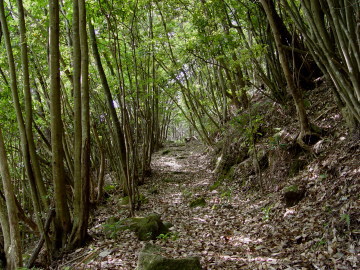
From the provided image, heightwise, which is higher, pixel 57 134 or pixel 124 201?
pixel 57 134

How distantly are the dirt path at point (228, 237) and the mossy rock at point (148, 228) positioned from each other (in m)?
0.14

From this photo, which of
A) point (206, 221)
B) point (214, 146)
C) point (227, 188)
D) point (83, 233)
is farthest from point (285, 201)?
point (214, 146)

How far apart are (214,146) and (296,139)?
6534mm

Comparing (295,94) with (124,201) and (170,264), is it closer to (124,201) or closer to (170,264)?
(170,264)

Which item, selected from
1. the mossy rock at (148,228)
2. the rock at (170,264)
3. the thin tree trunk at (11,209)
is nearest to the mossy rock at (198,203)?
the mossy rock at (148,228)

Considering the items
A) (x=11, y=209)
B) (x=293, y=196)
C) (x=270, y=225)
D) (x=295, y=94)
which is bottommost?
(x=270, y=225)

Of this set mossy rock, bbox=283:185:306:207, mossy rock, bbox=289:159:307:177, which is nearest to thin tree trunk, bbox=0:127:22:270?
mossy rock, bbox=283:185:306:207

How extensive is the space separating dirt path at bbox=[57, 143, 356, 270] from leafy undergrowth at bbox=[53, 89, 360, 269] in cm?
1

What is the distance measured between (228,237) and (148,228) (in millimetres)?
1505

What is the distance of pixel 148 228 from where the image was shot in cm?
561

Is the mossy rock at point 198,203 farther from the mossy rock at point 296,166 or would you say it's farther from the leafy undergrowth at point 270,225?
the mossy rock at point 296,166

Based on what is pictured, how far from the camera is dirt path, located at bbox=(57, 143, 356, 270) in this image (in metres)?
3.97

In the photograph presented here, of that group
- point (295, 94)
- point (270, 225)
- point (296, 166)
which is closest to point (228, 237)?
point (270, 225)

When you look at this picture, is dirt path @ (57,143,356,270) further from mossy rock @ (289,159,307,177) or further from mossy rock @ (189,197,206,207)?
mossy rock @ (289,159,307,177)
